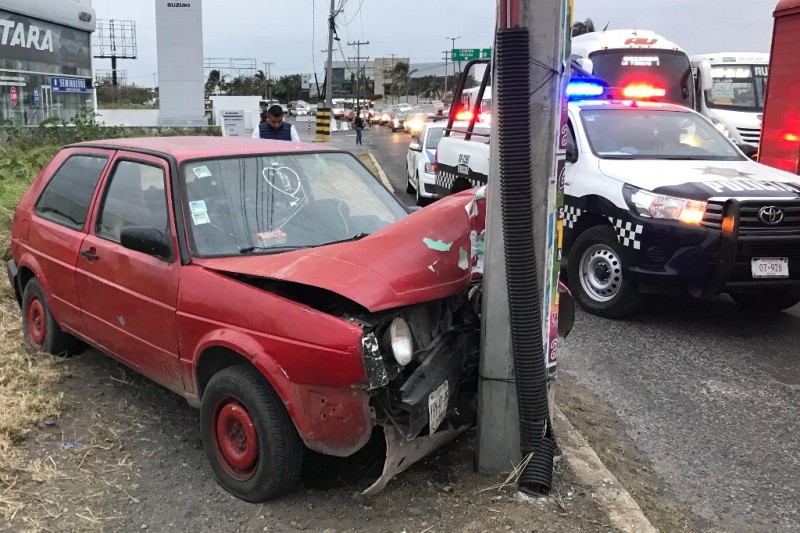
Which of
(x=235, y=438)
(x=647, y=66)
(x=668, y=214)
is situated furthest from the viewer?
(x=647, y=66)

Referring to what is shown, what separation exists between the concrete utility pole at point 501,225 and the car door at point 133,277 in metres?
1.58

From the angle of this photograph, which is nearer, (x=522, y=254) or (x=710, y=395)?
(x=522, y=254)

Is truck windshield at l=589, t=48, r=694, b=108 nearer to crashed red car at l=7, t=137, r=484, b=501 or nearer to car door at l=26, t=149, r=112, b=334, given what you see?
crashed red car at l=7, t=137, r=484, b=501

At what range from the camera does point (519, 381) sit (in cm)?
334

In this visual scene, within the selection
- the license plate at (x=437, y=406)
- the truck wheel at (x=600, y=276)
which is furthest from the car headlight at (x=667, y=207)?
the license plate at (x=437, y=406)

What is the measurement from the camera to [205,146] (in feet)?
14.1

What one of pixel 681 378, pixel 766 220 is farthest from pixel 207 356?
pixel 766 220

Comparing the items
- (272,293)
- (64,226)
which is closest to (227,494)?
(272,293)

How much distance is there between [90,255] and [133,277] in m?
0.57

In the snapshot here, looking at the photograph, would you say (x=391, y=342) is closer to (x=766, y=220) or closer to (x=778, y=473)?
(x=778, y=473)

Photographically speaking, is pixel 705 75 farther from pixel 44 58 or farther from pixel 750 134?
pixel 44 58

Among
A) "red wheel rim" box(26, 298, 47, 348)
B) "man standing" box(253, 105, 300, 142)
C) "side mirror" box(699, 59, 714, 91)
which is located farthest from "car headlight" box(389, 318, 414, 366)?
"side mirror" box(699, 59, 714, 91)

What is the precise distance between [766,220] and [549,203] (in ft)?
10.7

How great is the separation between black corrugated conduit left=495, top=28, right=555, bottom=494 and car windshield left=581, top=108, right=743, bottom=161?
402 centimetres
